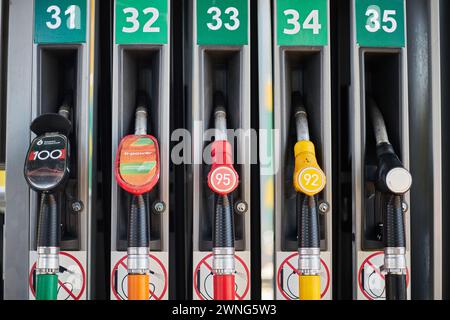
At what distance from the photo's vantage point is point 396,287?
139 centimetres

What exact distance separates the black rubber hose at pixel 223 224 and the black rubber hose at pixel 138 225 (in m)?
0.18

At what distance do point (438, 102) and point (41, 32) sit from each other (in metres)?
1.17

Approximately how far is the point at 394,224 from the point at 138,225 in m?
0.66

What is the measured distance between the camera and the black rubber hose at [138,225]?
1.40 meters

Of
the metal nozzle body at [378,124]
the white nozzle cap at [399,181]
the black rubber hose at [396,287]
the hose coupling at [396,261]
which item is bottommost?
the black rubber hose at [396,287]

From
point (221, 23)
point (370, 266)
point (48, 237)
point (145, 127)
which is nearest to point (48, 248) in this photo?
point (48, 237)

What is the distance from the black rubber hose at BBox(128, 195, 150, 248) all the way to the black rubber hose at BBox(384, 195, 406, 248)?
621 millimetres

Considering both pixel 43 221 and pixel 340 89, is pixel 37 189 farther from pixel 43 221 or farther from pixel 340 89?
pixel 340 89

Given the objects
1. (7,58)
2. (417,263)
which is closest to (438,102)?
(417,263)

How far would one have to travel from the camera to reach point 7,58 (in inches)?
64.6

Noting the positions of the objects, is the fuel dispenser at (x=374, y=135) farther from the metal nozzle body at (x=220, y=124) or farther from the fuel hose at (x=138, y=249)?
the fuel hose at (x=138, y=249)

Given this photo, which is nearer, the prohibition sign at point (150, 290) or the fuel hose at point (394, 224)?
the fuel hose at point (394, 224)

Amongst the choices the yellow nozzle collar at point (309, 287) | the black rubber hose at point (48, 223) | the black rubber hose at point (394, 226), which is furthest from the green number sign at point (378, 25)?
the black rubber hose at point (48, 223)

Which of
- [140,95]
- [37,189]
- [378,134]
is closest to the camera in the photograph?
[37,189]
